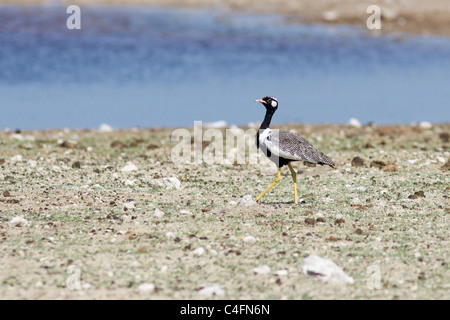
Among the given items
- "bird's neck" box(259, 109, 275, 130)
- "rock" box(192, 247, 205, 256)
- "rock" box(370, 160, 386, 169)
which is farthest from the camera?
→ "rock" box(370, 160, 386, 169)

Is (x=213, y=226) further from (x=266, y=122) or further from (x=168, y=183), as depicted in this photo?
(x=168, y=183)

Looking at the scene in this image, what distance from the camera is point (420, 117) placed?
1927 centimetres

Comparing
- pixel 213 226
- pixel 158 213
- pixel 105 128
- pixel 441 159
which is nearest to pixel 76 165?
pixel 158 213

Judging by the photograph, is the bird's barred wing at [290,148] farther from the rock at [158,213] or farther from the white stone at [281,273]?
the white stone at [281,273]

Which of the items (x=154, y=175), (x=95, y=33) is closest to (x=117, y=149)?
(x=154, y=175)

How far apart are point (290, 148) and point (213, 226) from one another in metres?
1.75

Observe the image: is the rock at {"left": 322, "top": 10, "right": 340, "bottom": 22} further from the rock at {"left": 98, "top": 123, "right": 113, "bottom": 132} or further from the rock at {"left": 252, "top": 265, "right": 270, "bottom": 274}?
the rock at {"left": 252, "top": 265, "right": 270, "bottom": 274}

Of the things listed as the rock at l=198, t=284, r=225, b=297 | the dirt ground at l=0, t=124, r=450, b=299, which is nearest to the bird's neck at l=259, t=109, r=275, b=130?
the dirt ground at l=0, t=124, r=450, b=299

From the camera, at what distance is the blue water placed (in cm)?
1923

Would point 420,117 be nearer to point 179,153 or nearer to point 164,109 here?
point 164,109

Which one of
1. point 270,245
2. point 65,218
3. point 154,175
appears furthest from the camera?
point 154,175

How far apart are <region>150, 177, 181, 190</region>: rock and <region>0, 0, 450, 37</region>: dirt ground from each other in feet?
73.5

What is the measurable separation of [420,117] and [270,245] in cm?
1223

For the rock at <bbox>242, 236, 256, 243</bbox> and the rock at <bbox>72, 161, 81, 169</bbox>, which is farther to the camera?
the rock at <bbox>72, 161, 81, 169</bbox>
